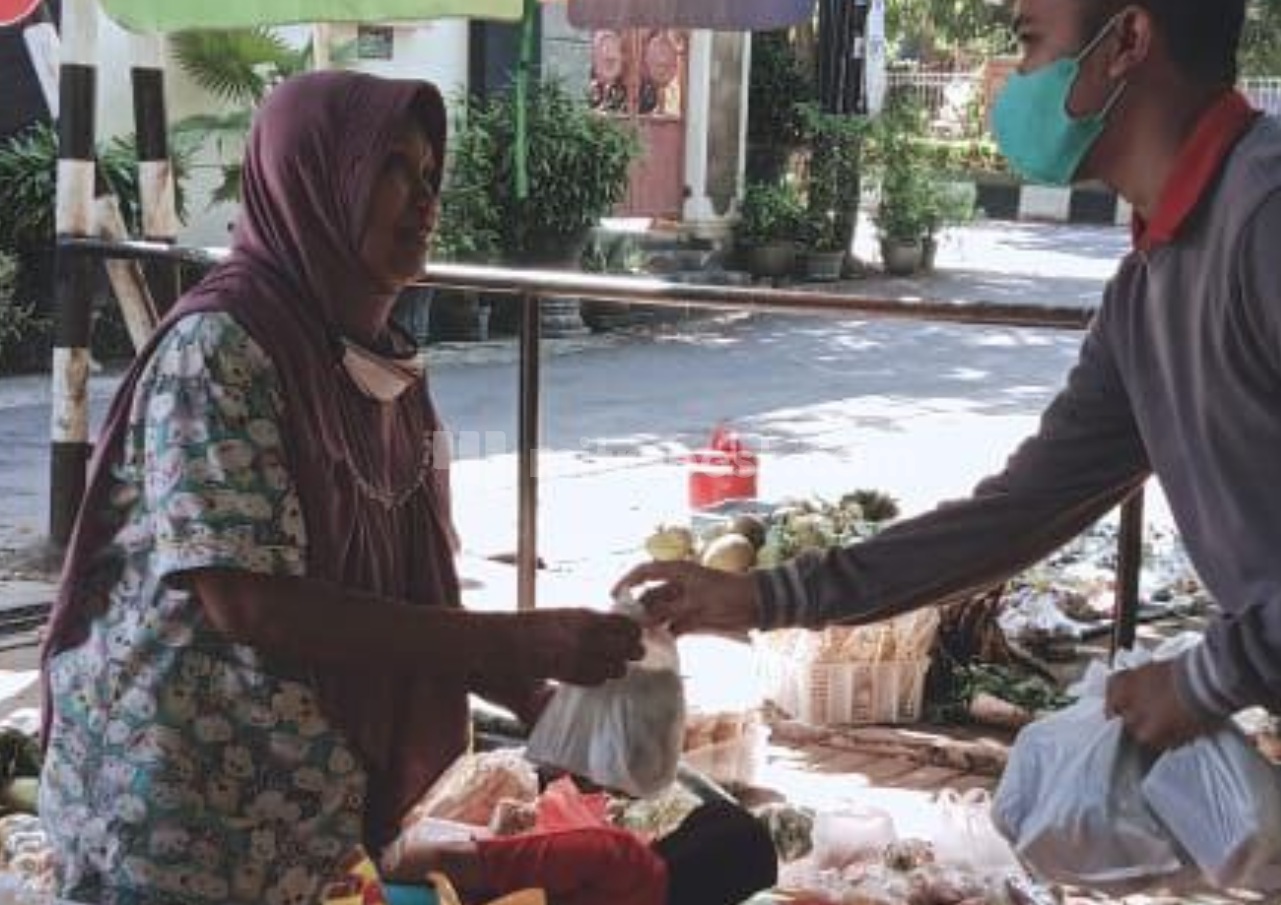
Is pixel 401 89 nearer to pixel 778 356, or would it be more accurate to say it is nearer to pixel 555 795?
pixel 555 795

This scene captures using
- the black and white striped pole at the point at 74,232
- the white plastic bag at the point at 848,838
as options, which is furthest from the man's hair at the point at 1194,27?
the black and white striped pole at the point at 74,232

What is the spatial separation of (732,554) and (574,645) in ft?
11.1

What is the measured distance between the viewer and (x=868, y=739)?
4.82 meters

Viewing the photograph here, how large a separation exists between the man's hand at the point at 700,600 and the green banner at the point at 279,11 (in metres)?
1.93

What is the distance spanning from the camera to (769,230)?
1802cm

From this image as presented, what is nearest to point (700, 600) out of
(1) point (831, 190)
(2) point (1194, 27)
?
(2) point (1194, 27)

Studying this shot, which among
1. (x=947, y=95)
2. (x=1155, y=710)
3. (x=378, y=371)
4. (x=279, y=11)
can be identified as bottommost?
(x=1155, y=710)

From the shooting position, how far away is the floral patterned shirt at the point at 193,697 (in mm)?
1959

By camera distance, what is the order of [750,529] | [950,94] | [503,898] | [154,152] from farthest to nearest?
[950,94] → [154,152] → [750,529] → [503,898]

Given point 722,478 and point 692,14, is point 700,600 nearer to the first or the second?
point 692,14

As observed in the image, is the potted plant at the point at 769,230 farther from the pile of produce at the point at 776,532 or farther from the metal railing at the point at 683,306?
the metal railing at the point at 683,306

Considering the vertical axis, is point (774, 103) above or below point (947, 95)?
below

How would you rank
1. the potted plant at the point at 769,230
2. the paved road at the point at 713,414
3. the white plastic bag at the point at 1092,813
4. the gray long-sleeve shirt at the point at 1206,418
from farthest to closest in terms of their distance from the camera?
1. the potted plant at the point at 769,230
2. the paved road at the point at 713,414
3. the white plastic bag at the point at 1092,813
4. the gray long-sleeve shirt at the point at 1206,418

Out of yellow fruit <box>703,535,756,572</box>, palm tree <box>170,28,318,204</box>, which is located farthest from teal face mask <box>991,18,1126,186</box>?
palm tree <box>170,28,318,204</box>
